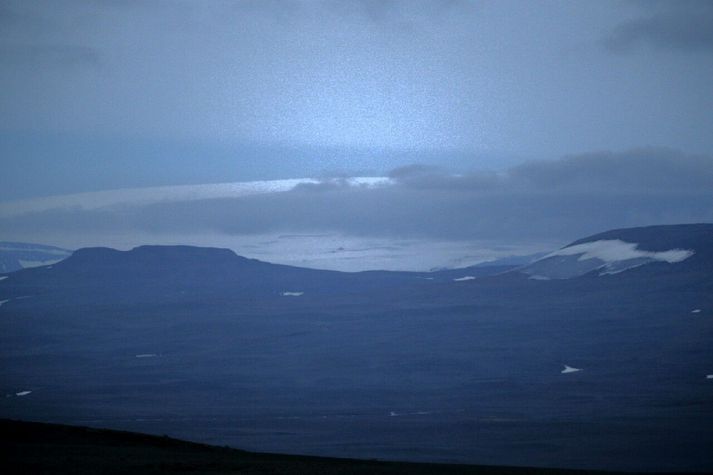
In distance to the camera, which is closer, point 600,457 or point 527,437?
point 600,457

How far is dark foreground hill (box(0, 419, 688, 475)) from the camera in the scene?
83.3 ft

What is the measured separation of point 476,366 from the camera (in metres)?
160

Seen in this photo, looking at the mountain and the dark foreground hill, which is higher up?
the dark foreground hill

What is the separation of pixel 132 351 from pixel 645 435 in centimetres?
12309

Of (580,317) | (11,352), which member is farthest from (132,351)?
(580,317)

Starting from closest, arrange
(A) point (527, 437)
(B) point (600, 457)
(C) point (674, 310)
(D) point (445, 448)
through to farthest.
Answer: (B) point (600, 457) → (D) point (445, 448) → (A) point (527, 437) → (C) point (674, 310)

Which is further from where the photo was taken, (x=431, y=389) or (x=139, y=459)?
(x=431, y=389)

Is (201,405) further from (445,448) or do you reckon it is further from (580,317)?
(580,317)

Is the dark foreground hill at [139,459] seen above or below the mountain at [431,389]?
above

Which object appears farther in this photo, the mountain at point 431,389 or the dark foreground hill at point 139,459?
the mountain at point 431,389

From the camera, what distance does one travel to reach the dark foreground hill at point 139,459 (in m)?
25.4

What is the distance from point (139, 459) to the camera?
2761 centimetres

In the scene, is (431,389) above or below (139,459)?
below

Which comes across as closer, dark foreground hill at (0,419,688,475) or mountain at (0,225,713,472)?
dark foreground hill at (0,419,688,475)
